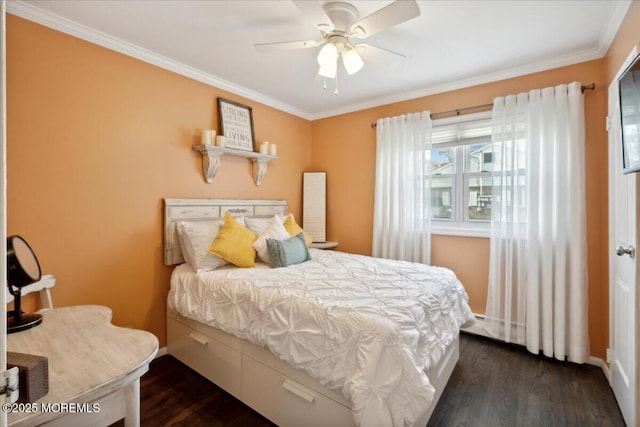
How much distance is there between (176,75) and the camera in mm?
2641

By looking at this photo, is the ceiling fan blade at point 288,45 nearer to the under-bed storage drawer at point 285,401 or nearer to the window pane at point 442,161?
the window pane at point 442,161

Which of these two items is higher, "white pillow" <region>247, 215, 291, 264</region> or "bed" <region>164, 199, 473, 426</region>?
"white pillow" <region>247, 215, 291, 264</region>

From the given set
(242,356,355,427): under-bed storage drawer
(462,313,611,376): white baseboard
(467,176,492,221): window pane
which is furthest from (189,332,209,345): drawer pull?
(467,176,492,221): window pane

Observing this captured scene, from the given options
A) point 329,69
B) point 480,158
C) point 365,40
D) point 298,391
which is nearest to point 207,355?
point 298,391

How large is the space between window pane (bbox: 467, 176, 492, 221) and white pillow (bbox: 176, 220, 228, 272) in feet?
8.34

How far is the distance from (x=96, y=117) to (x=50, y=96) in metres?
0.27

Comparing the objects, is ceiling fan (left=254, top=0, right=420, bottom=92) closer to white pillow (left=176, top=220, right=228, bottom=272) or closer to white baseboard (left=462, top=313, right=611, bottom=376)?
white pillow (left=176, top=220, right=228, bottom=272)

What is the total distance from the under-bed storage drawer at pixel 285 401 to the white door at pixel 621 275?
1.63 m

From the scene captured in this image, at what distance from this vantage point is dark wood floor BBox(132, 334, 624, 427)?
1.78 meters

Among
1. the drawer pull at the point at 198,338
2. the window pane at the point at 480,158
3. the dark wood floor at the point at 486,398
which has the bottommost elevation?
the dark wood floor at the point at 486,398

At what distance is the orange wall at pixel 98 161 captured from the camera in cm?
188

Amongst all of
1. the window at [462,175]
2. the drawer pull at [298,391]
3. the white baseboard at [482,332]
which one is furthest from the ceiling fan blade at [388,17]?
the white baseboard at [482,332]

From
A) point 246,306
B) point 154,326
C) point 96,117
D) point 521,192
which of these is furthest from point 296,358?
point 521,192

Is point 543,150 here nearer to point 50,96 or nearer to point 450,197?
point 450,197
